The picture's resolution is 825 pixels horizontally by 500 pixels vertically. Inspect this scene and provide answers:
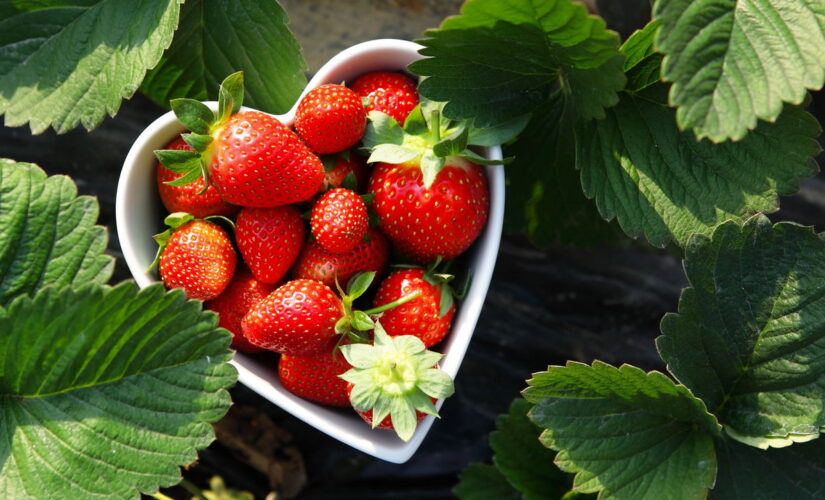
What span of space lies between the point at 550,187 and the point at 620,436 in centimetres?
34

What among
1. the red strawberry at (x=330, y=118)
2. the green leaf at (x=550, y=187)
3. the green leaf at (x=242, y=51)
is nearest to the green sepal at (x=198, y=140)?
the red strawberry at (x=330, y=118)

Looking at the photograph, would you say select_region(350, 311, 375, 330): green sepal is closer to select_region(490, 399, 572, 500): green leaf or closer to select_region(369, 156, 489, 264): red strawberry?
select_region(369, 156, 489, 264): red strawberry

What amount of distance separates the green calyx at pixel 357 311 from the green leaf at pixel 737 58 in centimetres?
35

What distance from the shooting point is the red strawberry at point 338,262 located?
918mm

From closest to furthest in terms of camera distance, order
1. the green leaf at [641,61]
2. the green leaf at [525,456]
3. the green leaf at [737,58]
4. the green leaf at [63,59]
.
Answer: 1. the green leaf at [737,58]
2. the green leaf at [641,61]
3. the green leaf at [63,59]
4. the green leaf at [525,456]

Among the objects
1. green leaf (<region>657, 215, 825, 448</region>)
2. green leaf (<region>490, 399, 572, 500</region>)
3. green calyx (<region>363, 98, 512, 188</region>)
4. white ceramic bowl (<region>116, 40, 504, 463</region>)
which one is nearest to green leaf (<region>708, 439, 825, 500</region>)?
green leaf (<region>657, 215, 825, 448</region>)

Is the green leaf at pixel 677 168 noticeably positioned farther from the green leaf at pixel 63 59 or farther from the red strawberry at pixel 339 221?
the green leaf at pixel 63 59

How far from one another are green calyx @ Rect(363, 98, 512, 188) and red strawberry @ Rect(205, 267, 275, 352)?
7.9 inches

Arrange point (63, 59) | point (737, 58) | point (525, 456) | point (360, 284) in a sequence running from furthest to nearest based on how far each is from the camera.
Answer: point (525, 456) → point (63, 59) → point (360, 284) → point (737, 58)

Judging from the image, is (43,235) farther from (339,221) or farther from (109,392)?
(339,221)

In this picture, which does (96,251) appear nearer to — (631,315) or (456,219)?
(456,219)

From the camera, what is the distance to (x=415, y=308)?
2.95 feet

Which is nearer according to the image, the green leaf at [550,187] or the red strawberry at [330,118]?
the red strawberry at [330,118]

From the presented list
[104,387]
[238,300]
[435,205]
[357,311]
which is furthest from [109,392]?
[435,205]
